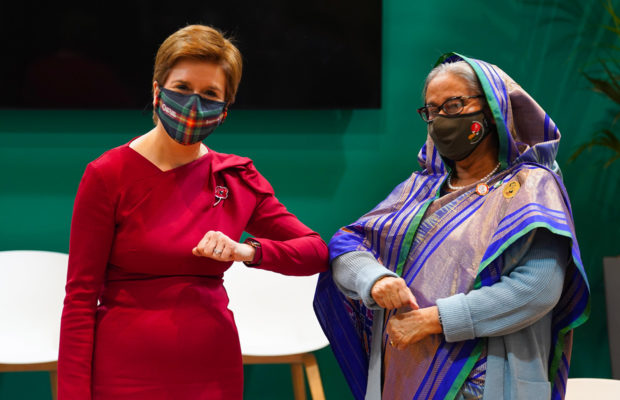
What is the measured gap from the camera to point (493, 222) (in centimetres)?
178

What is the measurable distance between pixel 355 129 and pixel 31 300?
1739mm

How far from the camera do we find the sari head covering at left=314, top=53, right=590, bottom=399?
5.67 feet

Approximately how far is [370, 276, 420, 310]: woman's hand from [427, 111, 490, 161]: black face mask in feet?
1.30

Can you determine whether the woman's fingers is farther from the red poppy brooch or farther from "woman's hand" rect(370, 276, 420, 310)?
"woman's hand" rect(370, 276, 420, 310)

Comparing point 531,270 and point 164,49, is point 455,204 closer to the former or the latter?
point 531,270

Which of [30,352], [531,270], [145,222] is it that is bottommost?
[30,352]

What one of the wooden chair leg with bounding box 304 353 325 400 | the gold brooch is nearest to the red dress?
the gold brooch

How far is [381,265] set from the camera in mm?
1889

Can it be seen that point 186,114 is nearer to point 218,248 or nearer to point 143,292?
point 218,248

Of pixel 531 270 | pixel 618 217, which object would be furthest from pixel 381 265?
pixel 618 217

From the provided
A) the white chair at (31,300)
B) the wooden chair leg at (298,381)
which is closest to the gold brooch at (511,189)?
the wooden chair leg at (298,381)

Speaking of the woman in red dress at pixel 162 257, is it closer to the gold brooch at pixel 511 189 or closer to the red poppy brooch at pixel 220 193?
the red poppy brooch at pixel 220 193

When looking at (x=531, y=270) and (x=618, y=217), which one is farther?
(x=618, y=217)

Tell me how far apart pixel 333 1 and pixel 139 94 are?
1040 millimetres
